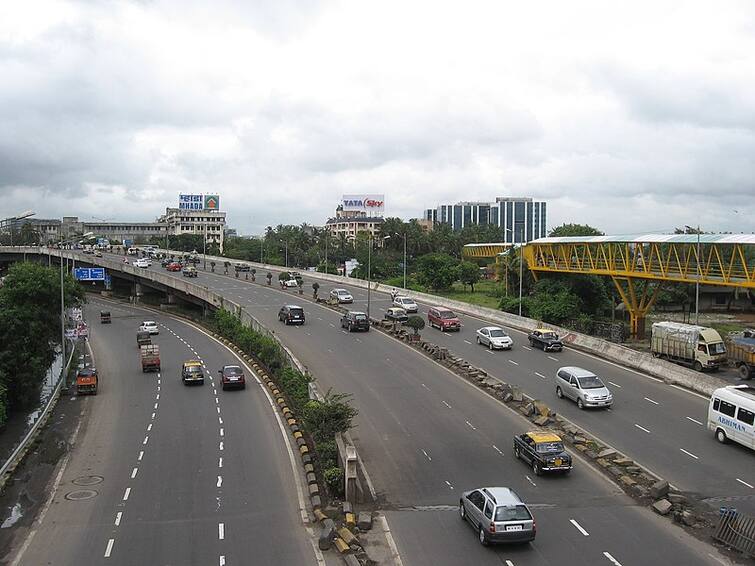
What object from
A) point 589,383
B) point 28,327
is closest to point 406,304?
point 28,327

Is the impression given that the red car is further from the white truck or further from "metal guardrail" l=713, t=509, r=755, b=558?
"metal guardrail" l=713, t=509, r=755, b=558

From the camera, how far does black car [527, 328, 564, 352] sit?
47312mm

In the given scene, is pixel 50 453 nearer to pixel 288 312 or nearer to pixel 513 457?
A: pixel 513 457

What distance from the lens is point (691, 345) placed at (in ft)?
137

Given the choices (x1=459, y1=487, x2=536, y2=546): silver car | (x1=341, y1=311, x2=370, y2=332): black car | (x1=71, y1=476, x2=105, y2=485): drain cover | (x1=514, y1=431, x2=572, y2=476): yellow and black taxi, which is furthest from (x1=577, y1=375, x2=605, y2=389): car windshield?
(x1=341, y1=311, x2=370, y2=332): black car

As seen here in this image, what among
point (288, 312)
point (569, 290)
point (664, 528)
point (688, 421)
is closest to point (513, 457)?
point (664, 528)

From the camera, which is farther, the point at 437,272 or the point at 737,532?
the point at 437,272

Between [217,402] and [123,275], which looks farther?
[123,275]

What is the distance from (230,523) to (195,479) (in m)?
4.73

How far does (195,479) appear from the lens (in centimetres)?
2581

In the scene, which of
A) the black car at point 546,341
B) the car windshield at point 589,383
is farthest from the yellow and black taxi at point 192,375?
the car windshield at point 589,383

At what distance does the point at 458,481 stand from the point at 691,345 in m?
23.1

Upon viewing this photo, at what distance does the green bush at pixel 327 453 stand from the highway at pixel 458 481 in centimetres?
138

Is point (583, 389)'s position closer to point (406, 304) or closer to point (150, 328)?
point (406, 304)
